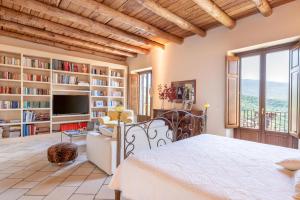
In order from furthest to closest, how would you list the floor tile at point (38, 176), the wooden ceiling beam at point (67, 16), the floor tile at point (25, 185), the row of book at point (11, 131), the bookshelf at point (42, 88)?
the bookshelf at point (42, 88)
the row of book at point (11, 131)
the wooden ceiling beam at point (67, 16)
the floor tile at point (38, 176)
the floor tile at point (25, 185)

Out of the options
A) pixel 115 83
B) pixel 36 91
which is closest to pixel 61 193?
pixel 36 91

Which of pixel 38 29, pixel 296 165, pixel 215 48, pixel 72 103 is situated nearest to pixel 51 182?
pixel 296 165

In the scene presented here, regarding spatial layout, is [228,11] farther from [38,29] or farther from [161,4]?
[38,29]

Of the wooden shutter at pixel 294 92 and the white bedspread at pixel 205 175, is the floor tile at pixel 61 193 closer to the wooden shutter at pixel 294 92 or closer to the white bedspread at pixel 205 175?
the white bedspread at pixel 205 175

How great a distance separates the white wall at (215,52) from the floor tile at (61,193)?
3139 millimetres

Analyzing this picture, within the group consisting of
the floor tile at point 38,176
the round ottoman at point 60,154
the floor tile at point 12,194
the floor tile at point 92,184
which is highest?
the round ottoman at point 60,154

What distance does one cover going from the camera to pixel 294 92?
297 centimetres

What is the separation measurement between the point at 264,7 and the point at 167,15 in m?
1.66

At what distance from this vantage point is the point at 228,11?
3361 millimetres

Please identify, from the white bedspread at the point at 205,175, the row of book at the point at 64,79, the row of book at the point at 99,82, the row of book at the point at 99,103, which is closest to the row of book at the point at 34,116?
the row of book at the point at 64,79

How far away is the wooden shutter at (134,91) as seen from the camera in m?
6.55

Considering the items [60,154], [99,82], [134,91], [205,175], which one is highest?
[99,82]

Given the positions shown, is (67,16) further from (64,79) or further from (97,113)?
(97,113)

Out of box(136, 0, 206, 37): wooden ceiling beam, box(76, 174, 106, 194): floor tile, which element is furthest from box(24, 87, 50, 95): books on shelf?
box(136, 0, 206, 37): wooden ceiling beam
